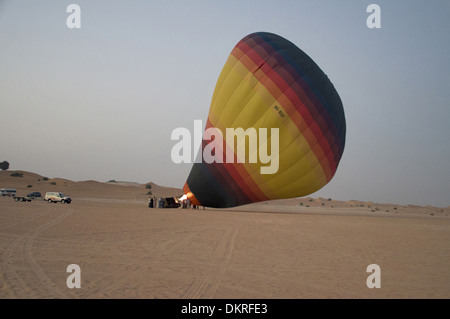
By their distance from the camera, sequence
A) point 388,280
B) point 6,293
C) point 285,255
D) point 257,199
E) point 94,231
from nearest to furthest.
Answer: point 6,293
point 388,280
point 285,255
point 94,231
point 257,199

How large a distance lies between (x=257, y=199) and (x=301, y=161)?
3.45 metres

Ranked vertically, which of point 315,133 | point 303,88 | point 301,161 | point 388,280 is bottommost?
point 388,280

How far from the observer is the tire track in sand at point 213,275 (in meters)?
5.11

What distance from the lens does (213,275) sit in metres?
6.13

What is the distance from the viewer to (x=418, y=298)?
17.1 feet

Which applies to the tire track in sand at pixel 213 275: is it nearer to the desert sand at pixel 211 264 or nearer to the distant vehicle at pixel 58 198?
the desert sand at pixel 211 264

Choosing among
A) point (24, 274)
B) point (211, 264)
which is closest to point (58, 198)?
point (24, 274)

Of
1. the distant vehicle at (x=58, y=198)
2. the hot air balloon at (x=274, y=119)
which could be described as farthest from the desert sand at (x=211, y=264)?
the distant vehicle at (x=58, y=198)

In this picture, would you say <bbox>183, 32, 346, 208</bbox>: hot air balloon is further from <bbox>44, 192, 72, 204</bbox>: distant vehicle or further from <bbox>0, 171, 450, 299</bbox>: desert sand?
<bbox>44, 192, 72, 204</bbox>: distant vehicle

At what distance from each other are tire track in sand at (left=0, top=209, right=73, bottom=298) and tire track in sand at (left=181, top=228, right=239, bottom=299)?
5.60 ft

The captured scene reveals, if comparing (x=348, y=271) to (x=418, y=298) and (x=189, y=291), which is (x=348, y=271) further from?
(x=189, y=291)

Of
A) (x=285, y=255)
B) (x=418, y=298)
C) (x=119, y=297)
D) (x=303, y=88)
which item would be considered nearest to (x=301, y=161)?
(x=303, y=88)

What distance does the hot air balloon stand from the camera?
1628cm

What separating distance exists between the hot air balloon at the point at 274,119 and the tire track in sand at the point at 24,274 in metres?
10.4
